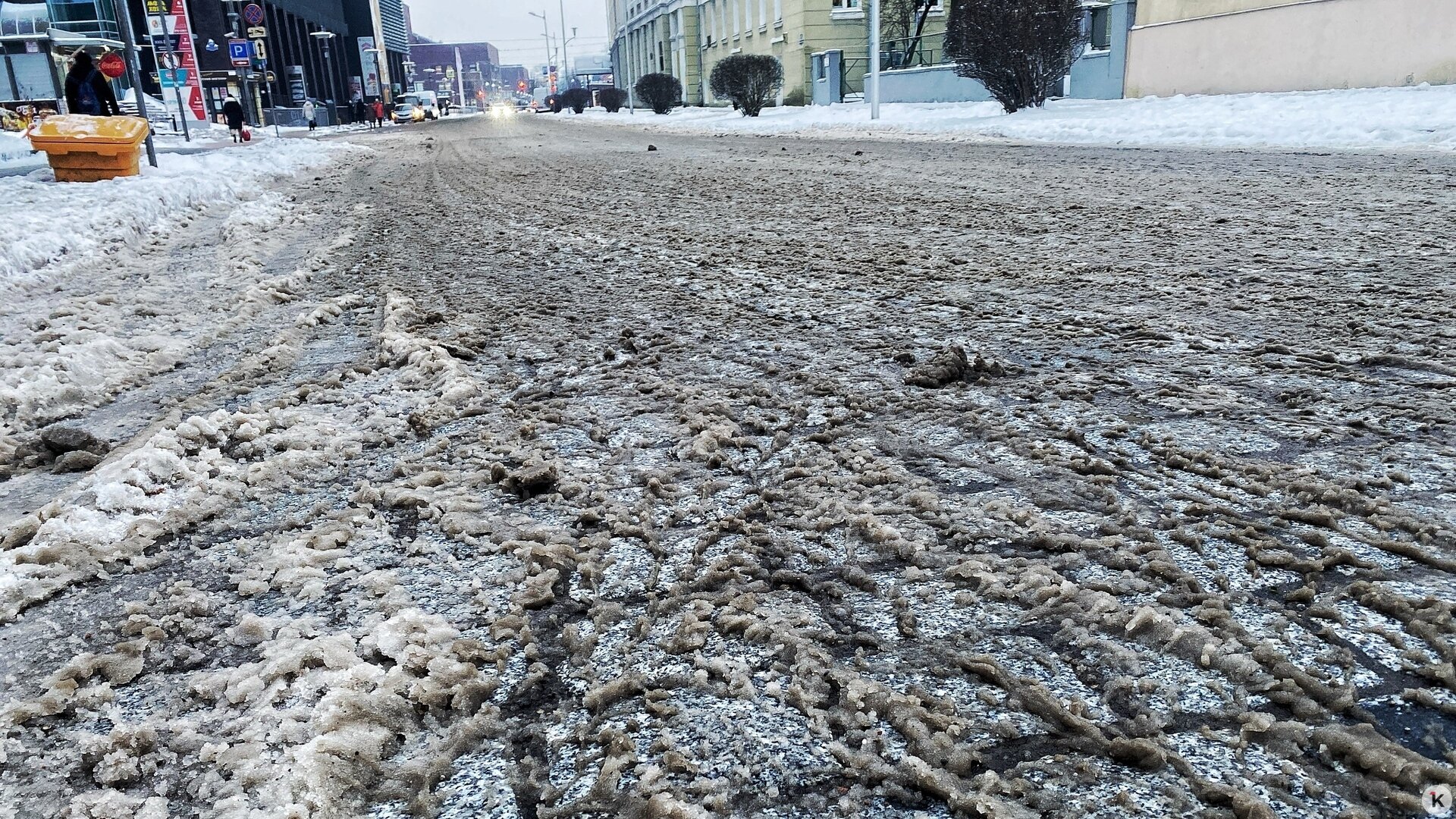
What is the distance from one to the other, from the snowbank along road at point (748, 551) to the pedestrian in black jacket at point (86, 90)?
12.8m

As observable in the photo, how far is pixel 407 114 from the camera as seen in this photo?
68625mm

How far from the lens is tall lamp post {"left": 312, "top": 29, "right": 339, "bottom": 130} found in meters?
75.0

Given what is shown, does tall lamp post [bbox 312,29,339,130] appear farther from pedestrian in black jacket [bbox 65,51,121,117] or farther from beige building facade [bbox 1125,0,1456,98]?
beige building facade [bbox 1125,0,1456,98]

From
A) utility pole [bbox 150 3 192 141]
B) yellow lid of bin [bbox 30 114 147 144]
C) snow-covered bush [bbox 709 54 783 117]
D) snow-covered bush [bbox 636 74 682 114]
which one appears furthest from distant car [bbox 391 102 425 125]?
yellow lid of bin [bbox 30 114 147 144]

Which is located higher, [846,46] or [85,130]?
[846,46]

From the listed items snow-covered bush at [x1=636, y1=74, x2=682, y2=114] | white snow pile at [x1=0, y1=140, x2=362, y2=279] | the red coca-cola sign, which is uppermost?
snow-covered bush at [x1=636, y1=74, x2=682, y2=114]

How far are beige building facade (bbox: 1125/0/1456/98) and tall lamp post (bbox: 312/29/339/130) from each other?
69436 mm

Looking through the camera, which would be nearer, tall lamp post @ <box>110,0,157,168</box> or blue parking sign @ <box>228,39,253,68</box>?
tall lamp post @ <box>110,0,157,168</box>

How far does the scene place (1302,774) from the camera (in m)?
1.13

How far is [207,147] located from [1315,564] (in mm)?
24398

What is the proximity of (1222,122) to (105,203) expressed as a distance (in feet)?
47.8

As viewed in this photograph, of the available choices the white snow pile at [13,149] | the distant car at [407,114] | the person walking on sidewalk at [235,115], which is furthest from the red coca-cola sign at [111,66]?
the distant car at [407,114]

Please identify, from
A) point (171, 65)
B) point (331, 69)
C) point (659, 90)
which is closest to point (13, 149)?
point (171, 65)

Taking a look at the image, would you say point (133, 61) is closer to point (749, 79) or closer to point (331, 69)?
point (749, 79)
